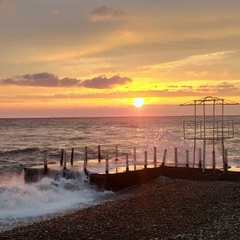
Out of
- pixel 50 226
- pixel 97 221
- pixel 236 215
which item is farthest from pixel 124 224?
pixel 236 215

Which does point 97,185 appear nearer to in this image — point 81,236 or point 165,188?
point 165,188

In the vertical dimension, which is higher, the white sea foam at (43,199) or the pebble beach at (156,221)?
the pebble beach at (156,221)

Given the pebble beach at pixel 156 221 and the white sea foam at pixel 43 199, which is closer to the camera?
the pebble beach at pixel 156 221

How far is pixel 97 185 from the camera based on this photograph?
30047 millimetres

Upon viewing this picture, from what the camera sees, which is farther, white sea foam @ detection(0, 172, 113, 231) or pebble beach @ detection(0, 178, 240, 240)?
white sea foam @ detection(0, 172, 113, 231)

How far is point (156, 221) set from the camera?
50.5ft

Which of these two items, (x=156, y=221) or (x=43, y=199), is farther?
(x=43, y=199)

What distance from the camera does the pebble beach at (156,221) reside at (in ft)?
45.2

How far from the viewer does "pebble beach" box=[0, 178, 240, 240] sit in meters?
13.8

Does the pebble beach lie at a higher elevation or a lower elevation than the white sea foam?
higher

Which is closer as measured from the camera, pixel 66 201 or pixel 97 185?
pixel 66 201

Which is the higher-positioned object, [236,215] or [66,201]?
[236,215]

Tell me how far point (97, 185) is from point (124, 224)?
48.7 ft

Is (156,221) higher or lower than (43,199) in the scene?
higher
